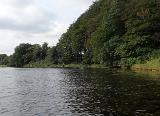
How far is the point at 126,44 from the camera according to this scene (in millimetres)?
98375

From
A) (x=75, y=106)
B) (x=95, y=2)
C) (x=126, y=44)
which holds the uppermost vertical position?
(x=95, y=2)

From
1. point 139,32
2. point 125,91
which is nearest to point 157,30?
point 139,32

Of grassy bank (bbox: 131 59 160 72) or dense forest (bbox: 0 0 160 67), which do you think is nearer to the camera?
grassy bank (bbox: 131 59 160 72)

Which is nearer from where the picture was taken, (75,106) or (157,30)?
(75,106)

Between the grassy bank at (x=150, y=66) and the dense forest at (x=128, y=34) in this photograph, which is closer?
the grassy bank at (x=150, y=66)

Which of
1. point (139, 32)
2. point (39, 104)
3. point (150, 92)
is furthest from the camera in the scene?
point (139, 32)

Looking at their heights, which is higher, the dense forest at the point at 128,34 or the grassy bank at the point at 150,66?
the dense forest at the point at 128,34

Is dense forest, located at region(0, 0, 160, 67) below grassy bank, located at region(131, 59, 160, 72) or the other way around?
the other way around

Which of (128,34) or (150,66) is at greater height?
(128,34)

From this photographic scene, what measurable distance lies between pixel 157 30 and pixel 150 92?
59.8 m

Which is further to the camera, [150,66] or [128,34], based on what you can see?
[128,34]

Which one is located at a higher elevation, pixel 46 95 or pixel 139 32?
pixel 139 32

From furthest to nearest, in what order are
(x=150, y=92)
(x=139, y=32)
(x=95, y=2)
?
(x=95, y=2) → (x=139, y=32) → (x=150, y=92)

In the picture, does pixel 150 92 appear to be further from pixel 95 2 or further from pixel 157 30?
pixel 95 2
